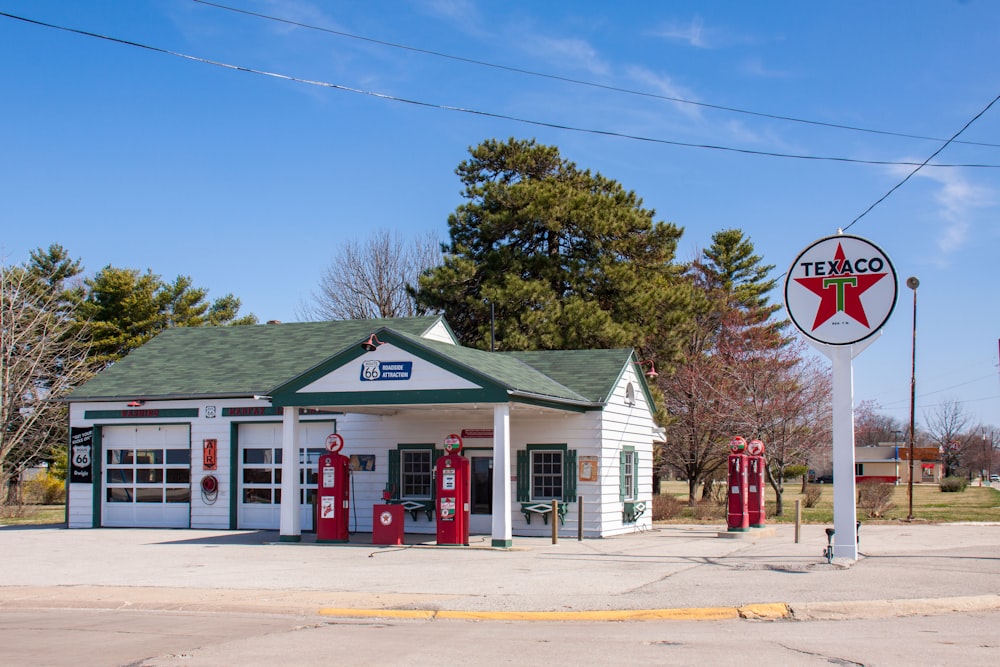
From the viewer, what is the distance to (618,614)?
37.5ft

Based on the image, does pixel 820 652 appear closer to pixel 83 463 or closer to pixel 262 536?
pixel 262 536

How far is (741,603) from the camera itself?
38.5 ft

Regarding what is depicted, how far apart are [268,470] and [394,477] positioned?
3.61 m

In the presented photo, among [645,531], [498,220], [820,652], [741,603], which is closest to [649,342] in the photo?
[498,220]

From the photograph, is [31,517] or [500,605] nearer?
[500,605]

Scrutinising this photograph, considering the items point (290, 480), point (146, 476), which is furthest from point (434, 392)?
point (146, 476)

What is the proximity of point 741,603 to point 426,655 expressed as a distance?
4.53 metres

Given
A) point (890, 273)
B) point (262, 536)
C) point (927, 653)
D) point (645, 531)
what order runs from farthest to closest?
point (645, 531), point (262, 536), point (890, 273), point (927, 653)

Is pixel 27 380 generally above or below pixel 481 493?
above

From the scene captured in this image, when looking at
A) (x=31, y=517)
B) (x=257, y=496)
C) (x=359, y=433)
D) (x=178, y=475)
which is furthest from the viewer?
(x=31, y=517)

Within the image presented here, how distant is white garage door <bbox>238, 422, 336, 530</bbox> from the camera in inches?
1005

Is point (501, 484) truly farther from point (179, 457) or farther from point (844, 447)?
point (179, 457)

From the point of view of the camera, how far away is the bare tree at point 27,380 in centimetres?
4031

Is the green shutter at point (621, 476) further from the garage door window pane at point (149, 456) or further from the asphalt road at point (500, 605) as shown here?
the garage door window pane at point (149, 456)
